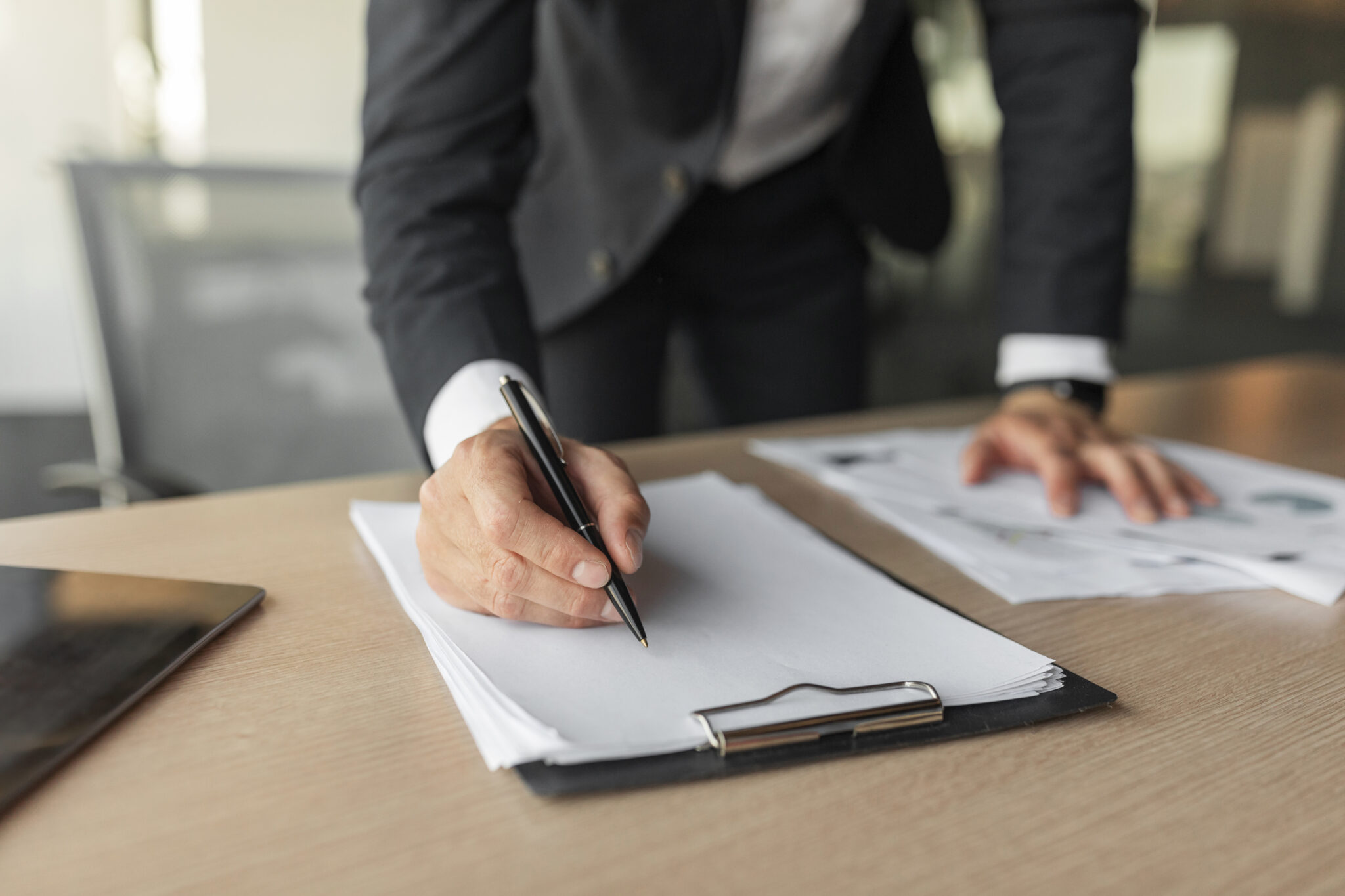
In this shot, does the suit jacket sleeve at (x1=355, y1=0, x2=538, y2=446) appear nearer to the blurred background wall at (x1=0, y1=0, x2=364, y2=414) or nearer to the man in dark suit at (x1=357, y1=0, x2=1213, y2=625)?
the man in dark suit at (x1=357, y1=0, x2=1213, y2=625)

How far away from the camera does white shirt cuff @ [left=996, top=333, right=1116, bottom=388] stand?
2.98ft

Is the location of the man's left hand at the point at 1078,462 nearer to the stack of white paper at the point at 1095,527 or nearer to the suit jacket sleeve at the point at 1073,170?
the stack of white paper at the point at 1095,527

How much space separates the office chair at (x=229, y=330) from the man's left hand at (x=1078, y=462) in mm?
753

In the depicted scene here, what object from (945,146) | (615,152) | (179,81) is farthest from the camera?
(945,146)

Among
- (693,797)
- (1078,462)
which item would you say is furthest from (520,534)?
(1078,462)

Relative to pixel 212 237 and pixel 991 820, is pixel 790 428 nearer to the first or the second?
pixel 991 820

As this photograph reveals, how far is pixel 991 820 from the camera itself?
333mm

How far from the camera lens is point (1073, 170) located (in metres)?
0.96

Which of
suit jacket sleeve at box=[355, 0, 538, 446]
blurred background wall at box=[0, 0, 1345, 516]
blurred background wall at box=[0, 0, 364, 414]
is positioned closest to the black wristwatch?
suit jacket sleeve at box=[355, 0, 538, 446]

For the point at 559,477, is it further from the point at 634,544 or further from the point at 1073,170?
the point at 1073,170

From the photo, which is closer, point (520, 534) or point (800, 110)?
point (520, 534)

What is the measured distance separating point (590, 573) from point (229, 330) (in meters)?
0.99

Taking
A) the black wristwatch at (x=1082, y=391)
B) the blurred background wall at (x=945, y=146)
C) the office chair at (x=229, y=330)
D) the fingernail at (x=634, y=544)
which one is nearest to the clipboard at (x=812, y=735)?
the fingernail at (x=634, y=544)

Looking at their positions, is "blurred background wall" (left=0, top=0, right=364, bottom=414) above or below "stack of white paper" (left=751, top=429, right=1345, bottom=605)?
above
